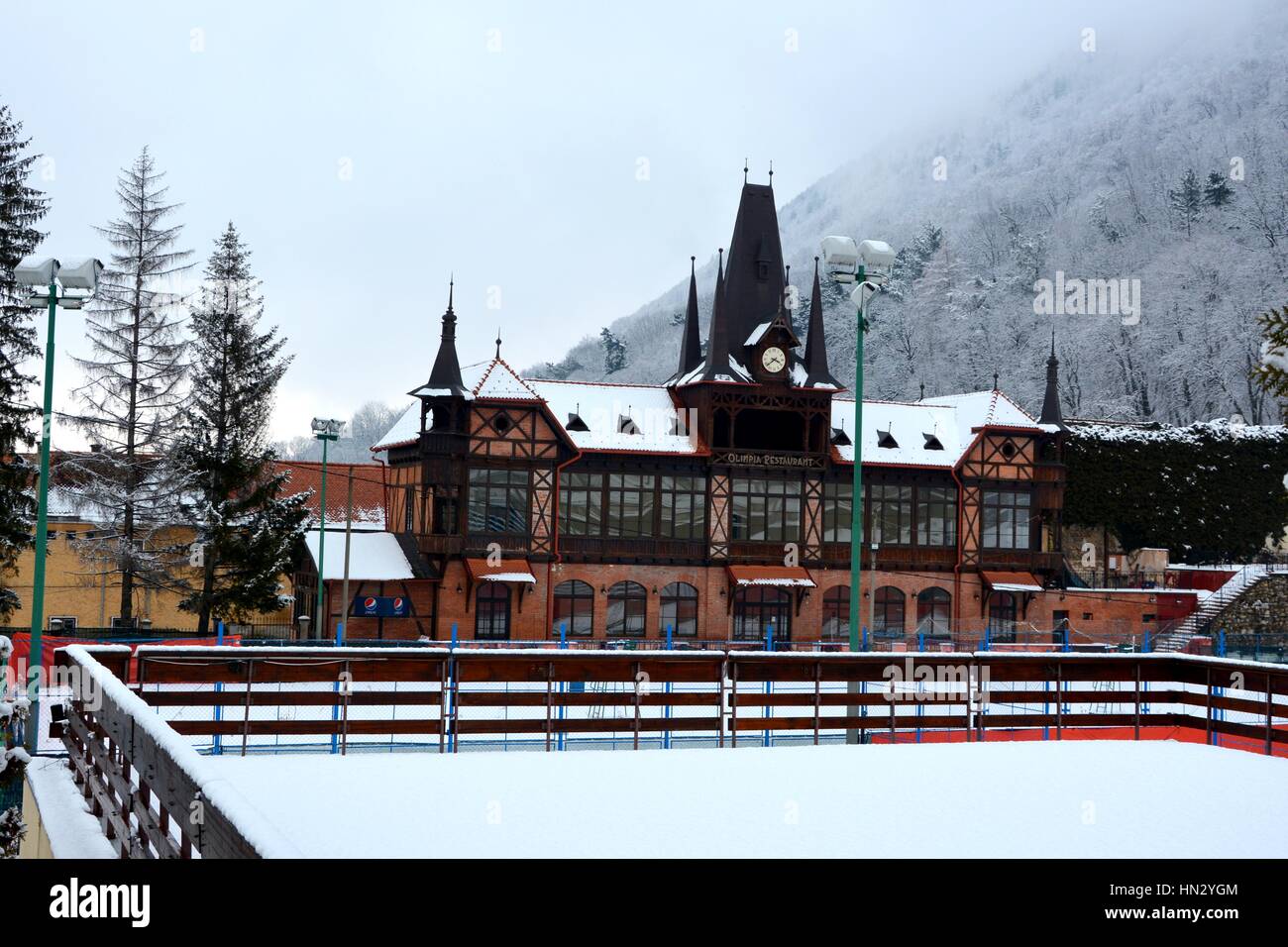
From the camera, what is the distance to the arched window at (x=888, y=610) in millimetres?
51500

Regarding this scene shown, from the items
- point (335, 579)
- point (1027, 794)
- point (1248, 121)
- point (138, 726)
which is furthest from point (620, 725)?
point (1248, 121)

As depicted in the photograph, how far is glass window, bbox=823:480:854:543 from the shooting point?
5162 cm

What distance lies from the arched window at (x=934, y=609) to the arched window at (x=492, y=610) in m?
14.9

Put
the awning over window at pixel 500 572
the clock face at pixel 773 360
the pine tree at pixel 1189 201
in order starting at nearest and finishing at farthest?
the awning over window at pixel 500 572 < the clock face at pixel 773 360 < the pine tree at pixel 1189 201

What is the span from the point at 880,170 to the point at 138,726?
7111 inches

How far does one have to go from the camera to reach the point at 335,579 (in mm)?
44875

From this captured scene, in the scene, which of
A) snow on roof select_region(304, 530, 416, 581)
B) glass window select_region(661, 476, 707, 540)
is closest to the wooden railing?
snow on roof select_region(304, 530, 416, 581)

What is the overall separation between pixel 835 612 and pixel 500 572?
12326 mm

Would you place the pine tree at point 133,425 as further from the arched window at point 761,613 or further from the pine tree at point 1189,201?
the pine tree at point 1189,201

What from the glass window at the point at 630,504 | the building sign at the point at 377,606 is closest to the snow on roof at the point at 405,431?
the building sign at the point at 377,606

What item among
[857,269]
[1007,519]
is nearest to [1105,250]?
[1007,519]

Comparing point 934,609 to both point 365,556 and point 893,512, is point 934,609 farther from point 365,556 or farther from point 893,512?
point 365,556

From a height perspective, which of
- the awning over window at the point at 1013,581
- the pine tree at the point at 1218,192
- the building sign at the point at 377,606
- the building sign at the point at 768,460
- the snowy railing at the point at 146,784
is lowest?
the snowy railing at the point at 146,784
